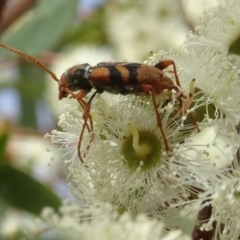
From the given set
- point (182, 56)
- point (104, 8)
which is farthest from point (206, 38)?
point (104, 8)

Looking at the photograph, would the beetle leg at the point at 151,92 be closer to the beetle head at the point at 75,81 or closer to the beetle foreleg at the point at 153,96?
the beetle foreleg at the point at 153,96

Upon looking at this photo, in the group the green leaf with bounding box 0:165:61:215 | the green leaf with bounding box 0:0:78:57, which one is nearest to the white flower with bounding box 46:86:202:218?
the green leaf with bounding box 0:165:61:215

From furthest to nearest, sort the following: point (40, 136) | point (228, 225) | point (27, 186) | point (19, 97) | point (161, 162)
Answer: point (19, 97)
point (40, 136)
point (27, 186)
point (161, 162)
point (228, 225)

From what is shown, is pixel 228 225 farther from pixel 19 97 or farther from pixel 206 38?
pixel 19 97

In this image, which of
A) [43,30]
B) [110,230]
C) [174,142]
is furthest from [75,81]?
[43,30]

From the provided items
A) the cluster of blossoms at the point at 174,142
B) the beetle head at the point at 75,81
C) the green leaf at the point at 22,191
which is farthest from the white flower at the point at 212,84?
the green leaf at the point at 22,191

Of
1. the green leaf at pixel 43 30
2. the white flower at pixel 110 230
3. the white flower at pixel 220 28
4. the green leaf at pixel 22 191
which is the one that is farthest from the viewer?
the green leaf at pixel 43 30

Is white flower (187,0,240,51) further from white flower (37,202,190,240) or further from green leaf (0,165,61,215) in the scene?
green leaf (0,165,61,215)
